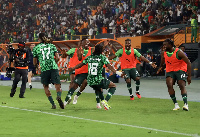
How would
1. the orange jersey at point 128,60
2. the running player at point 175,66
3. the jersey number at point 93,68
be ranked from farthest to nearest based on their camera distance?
1. the orange jersey at point 128,60
2. the running player at point 175,66
3. the jersey number at point 93,68

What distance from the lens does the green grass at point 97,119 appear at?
1014 cm

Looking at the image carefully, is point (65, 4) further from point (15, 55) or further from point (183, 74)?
point (183, 74)

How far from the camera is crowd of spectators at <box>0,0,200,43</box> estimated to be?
3922 centimetres

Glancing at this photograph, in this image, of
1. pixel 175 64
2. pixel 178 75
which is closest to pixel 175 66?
pixel 175 64

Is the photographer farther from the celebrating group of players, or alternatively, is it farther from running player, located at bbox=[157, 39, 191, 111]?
running player, located at bbox=[157, 39, 191, 111]

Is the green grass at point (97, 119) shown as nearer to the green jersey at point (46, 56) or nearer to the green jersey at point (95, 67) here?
the green jersey at point (95, 67)

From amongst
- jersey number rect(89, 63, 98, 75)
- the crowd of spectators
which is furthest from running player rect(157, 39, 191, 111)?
the crowd of spectators

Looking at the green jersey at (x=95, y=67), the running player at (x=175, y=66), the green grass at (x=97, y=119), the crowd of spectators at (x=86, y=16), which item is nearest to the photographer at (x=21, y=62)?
the green grass at (x=97, y=119)

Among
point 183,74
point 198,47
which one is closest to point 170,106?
point 183,74

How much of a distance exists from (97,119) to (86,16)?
39.0 meters

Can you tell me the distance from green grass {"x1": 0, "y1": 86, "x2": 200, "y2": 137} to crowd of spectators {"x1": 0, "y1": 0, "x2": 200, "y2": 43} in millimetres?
20905

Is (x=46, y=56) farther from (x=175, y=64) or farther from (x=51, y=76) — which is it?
(x=175, y=64)

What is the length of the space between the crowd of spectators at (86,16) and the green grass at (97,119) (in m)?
20.9

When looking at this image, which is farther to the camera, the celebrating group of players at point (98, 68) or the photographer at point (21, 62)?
the photographer at point (21, 62)
